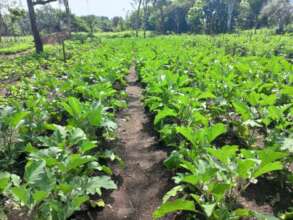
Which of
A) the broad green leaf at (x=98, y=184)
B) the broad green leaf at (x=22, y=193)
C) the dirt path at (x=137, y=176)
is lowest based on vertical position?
the dirt path at (x=137, y=176)

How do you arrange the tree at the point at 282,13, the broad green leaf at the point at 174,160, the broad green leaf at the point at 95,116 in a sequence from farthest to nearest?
the tree at the point at 282,13 → the broad green leaf at the point at 95,116 → the broad green leaf at the point at 174,160

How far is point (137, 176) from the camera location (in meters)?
4.16

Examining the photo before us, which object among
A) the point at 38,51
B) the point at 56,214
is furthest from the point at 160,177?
the point at 38,51

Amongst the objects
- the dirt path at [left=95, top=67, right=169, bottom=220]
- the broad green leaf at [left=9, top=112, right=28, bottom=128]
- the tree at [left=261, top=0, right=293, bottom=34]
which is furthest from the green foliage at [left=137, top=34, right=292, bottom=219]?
the tree at [left=261, top=0, right=293, bottom=34]

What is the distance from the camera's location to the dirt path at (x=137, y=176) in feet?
11.2

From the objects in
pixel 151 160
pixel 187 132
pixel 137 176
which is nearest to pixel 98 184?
pixel 187 132

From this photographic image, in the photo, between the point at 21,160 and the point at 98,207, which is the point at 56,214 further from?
the point at 21,160

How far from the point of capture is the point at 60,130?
3574 mm

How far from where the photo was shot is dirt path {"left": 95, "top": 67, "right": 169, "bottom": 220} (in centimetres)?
342

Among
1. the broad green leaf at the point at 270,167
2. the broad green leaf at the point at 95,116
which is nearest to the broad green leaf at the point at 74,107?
the broad green leaf at the point at 95,116

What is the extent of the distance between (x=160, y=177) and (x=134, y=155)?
2.81ft

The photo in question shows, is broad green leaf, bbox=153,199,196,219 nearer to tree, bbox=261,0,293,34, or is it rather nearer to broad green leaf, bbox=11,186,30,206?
broad green leaf, bbox=11,186,30,206

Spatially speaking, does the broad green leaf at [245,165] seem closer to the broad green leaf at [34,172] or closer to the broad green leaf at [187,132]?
the broad green leaf at [187,132]

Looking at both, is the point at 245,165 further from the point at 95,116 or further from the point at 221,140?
the point at 221,140
